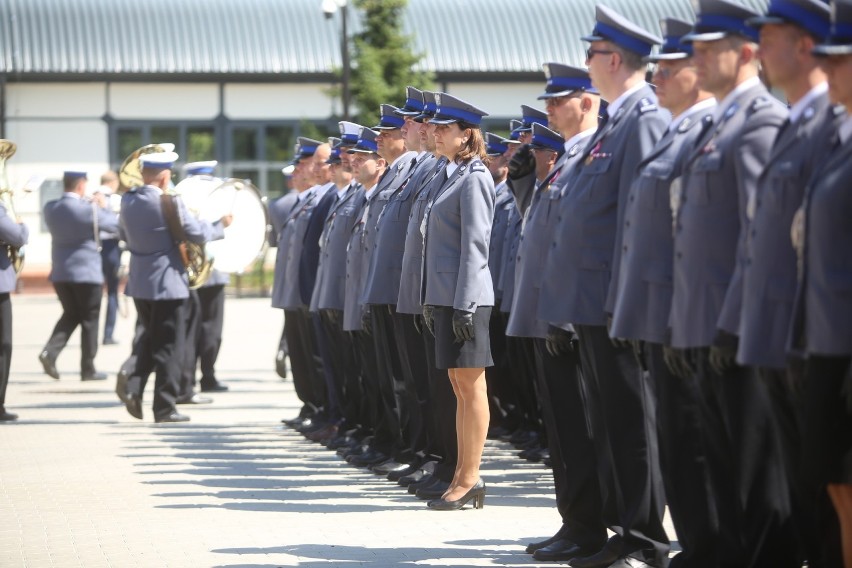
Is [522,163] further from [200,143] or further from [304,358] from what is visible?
[200,143]

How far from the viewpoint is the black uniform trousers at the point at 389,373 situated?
10398 mm

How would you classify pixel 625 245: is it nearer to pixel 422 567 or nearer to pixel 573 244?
pixel 573 244

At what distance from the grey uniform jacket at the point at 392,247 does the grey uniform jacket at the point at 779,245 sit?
4.75 meters

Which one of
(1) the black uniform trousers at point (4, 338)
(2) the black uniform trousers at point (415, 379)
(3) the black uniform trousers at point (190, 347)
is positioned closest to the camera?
(2) the black uniform trousers at point (415, 379)

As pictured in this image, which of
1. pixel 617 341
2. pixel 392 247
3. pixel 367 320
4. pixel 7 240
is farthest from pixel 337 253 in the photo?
pixel 617 341

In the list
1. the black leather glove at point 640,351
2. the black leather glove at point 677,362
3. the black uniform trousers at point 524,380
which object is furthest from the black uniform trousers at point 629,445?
the black uniform trousers at point 524,380

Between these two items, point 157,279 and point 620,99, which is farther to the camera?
point 157,279

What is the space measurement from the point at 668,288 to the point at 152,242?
8.30 meters

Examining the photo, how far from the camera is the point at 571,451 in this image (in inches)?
291

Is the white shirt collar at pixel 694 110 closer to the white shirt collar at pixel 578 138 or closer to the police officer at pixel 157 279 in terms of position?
the white shirt collar at pixel 578 138

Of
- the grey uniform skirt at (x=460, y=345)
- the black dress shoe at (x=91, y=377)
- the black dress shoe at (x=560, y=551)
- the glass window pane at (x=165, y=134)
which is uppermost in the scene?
the grey uniform skirt at (x=460, y=345)

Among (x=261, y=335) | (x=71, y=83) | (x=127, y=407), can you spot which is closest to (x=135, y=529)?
(x=127, y=407)

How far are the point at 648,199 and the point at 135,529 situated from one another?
3.61 m

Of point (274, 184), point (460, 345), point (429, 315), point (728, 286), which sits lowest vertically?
point (274, 184)
